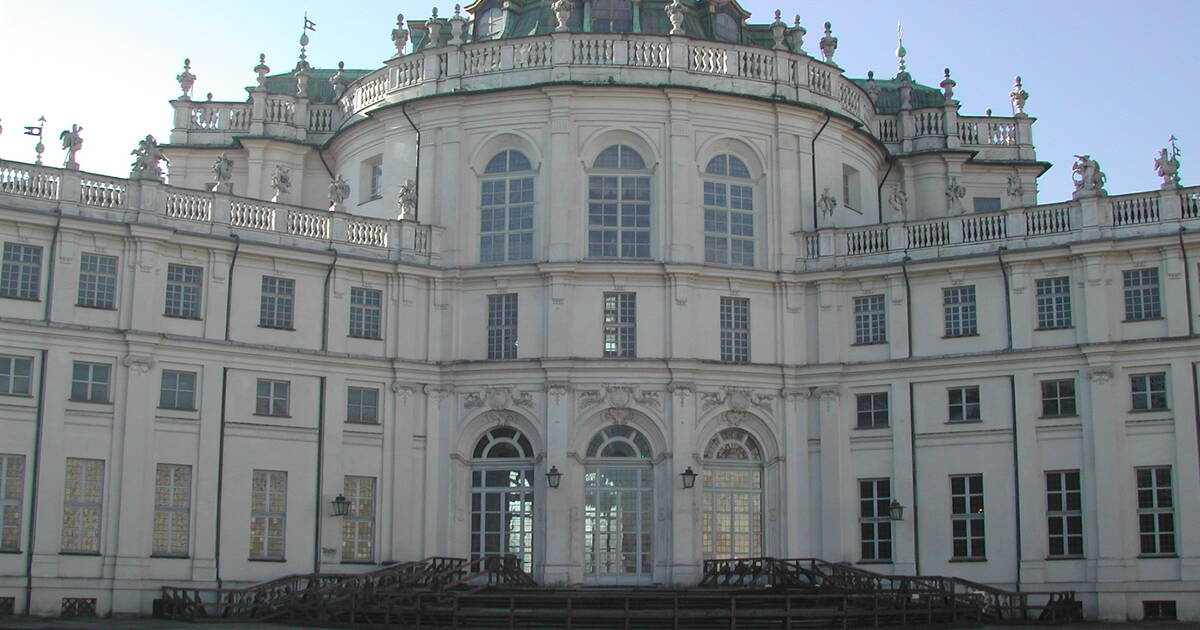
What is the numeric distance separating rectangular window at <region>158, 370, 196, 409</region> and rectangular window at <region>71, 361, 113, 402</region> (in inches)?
57.5

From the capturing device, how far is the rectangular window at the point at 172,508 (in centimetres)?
4016

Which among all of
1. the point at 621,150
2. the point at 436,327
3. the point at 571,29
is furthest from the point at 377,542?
the point at 571,29

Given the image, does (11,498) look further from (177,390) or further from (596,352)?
(596,352)

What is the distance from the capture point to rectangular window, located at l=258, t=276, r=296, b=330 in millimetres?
42938

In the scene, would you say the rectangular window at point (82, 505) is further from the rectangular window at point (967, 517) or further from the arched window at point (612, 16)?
the rectangular window at point (967, 517)

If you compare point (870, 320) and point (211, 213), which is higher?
point (211, 213)

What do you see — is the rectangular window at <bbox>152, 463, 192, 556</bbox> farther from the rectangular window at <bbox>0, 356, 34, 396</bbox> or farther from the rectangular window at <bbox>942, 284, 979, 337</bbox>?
the rectangular window at <bbox>942, 284, 979, 337</bbox>

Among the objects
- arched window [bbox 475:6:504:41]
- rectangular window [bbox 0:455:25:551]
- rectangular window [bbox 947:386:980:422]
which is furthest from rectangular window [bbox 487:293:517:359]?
rectangular window [bbox 0:455:25:551]

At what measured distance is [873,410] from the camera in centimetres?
4503

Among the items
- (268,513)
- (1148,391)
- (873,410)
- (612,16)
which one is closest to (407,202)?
(612,16)

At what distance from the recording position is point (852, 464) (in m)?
44.9

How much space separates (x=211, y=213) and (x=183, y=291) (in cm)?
238

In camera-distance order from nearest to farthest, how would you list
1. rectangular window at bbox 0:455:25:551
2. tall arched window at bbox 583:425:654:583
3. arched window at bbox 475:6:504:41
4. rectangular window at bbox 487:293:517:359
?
rectangular window at bbox 0:455:25:551 → tall arched window at bbox 583:425:654:583 → rectangular window at bbox 487:293:517:359 → arched window at bbox 475:6:504:41

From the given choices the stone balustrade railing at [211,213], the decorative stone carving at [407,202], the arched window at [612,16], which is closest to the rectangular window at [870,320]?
the arched window at [612,16]
